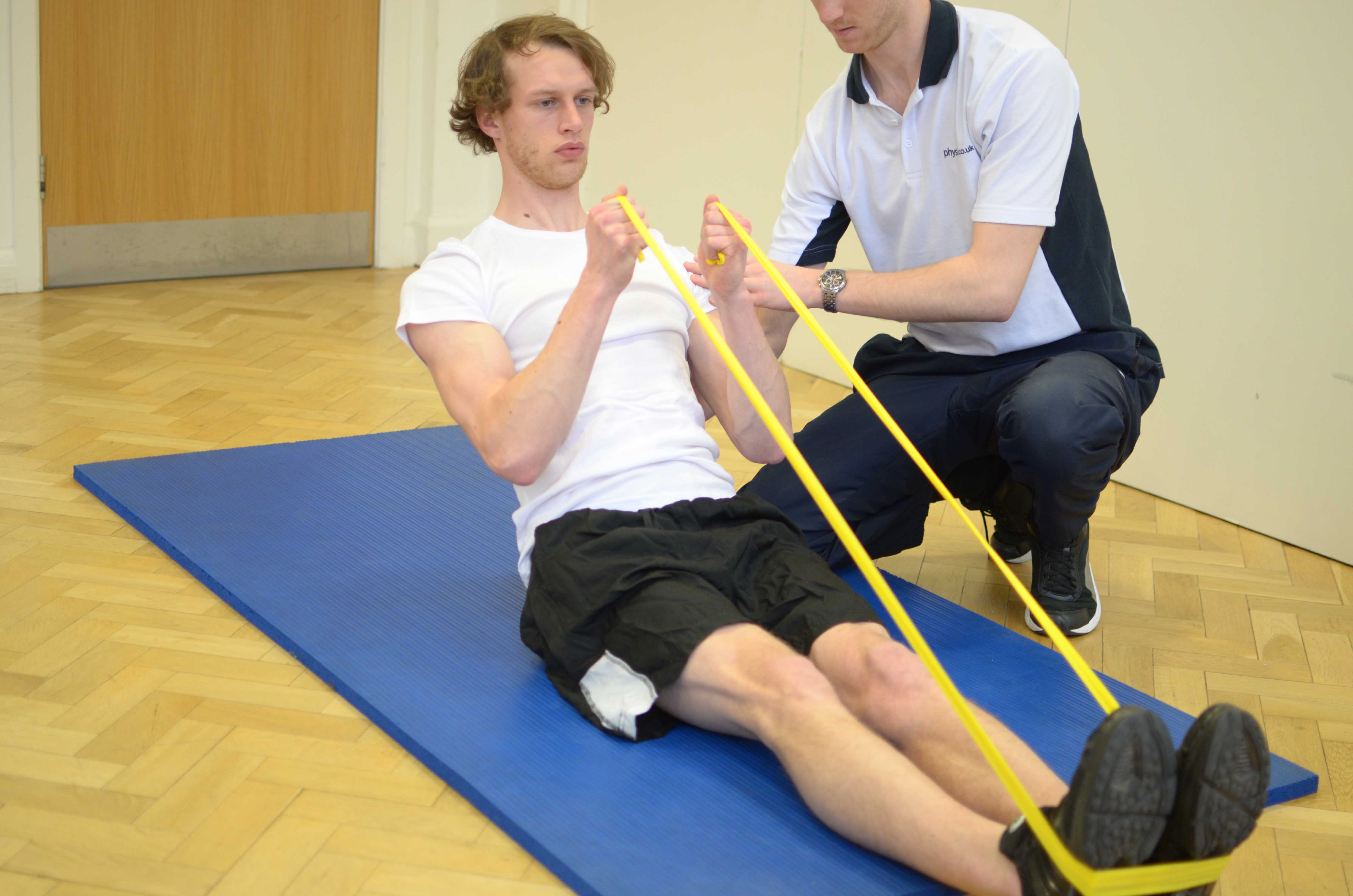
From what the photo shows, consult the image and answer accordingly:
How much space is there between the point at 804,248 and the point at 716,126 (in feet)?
7.26

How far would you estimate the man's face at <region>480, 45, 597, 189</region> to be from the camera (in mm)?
2102

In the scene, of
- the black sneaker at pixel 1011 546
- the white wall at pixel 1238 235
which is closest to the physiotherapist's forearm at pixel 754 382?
the black sneaker at pixel 1011 546

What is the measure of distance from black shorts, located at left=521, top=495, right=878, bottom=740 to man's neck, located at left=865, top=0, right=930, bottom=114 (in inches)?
39.5

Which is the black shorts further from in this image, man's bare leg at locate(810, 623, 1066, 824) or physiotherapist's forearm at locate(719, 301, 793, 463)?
physiotherapist's forearm at locate(719, 301, 793, 463)

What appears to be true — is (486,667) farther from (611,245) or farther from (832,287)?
(832,287)

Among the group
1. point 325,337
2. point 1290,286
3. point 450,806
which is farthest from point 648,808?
point 325,337

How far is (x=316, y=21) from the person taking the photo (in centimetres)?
529

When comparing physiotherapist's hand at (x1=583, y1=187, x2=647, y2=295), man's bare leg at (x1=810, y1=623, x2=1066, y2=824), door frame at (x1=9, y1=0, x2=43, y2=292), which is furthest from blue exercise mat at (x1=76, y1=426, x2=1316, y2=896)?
door frame at (x1=9, y1=0, x2=43, y2=292)

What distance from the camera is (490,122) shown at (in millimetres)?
2174

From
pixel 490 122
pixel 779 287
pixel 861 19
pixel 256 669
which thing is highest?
pixel 861 19

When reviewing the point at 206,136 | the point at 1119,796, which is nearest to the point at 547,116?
the point at 1119,796

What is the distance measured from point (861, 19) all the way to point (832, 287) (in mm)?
487

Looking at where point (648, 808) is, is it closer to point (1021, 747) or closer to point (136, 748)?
point (1021, 747)

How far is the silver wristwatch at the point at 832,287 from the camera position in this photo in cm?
243
